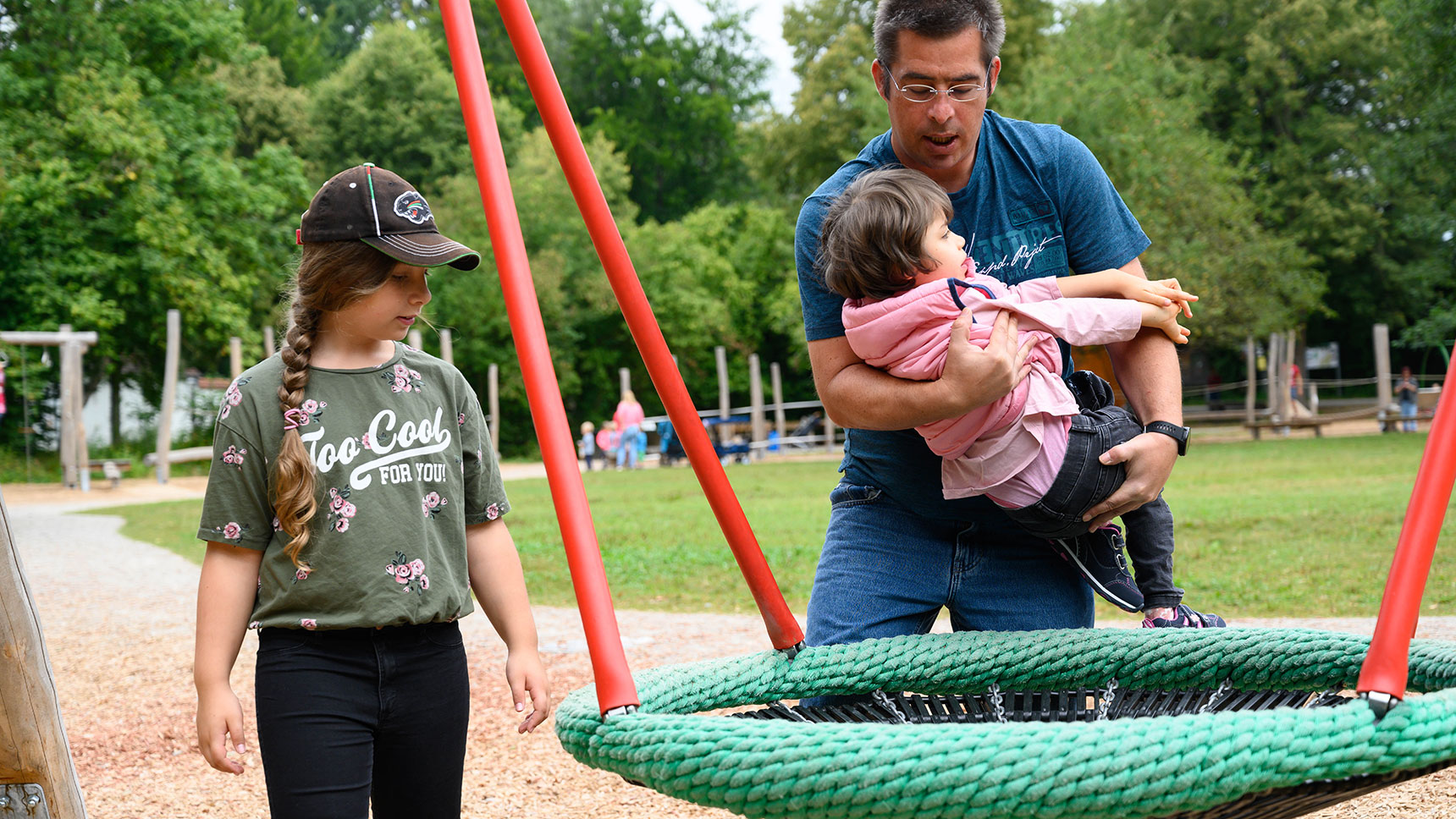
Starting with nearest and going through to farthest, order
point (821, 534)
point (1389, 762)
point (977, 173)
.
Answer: point (1389, 762) → point (977, 173) → point (821, 534)

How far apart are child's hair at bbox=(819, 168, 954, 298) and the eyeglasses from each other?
0.13 metres

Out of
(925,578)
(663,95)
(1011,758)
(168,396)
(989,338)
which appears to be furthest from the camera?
(663,95)

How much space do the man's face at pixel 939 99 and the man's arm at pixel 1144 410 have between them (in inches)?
14.7

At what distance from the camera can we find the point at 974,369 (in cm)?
177

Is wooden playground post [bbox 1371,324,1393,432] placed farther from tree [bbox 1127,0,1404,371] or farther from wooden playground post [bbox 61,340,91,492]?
wooden playground post [bbox 61,340,91,492]

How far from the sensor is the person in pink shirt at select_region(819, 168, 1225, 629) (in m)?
1.89

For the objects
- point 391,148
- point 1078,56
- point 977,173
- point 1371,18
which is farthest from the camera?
point 391,148

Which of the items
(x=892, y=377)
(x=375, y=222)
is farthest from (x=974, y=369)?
(x=375, y=222)

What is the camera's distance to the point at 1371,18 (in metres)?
28.9

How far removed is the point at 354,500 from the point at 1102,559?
1.31 m

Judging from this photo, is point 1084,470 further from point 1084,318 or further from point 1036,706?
point 1036,706

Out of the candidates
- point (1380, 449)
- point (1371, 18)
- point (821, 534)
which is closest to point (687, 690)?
point (821, 534)

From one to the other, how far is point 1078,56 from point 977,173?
2299 cm

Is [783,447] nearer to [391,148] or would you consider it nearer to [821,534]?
[391,148]
